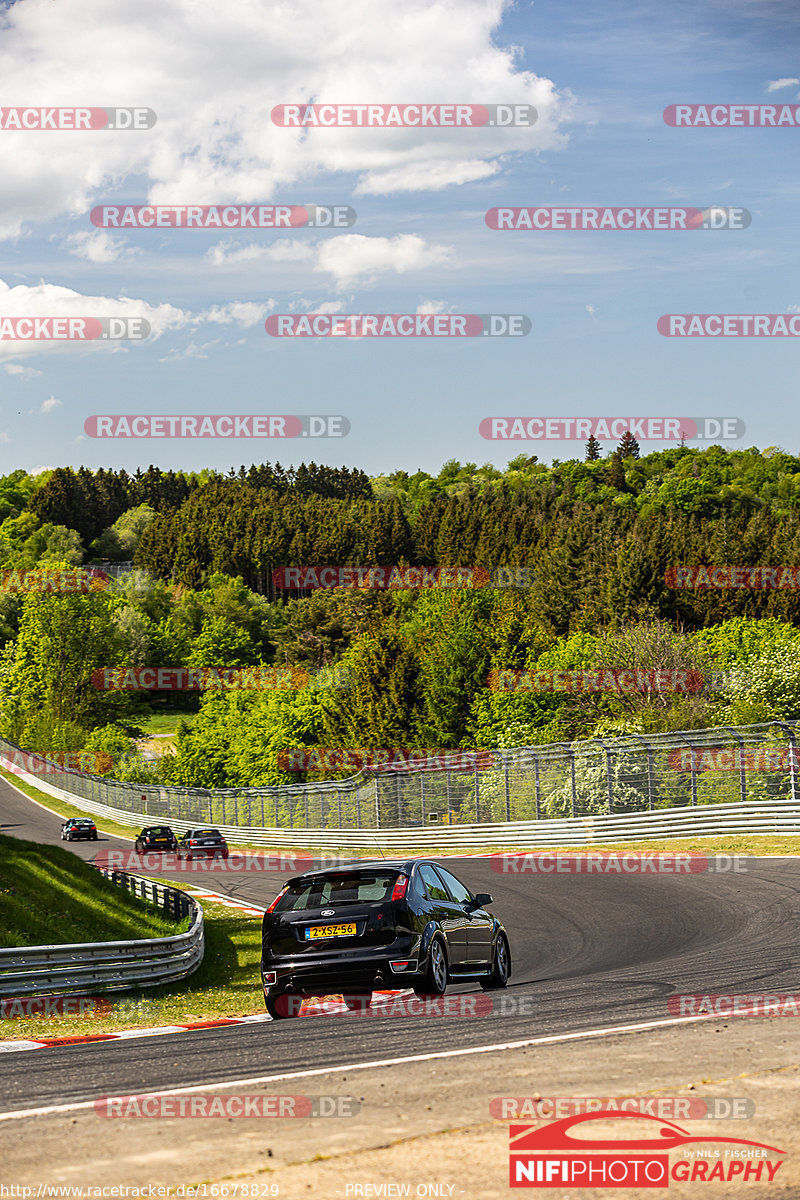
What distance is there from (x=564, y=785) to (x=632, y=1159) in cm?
2843

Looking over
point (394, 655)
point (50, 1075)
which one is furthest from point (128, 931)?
point (394, 655)

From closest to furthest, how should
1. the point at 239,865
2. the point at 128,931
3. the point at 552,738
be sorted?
the point at 128,931
the point at 239,865
the point at 552,738

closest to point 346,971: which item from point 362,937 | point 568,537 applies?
point 362,937

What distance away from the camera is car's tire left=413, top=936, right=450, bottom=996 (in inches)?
415

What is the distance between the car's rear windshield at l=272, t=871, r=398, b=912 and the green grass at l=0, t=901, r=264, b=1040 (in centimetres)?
172

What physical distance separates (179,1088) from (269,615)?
15415cm

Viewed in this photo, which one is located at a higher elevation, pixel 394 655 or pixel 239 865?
pixel 394 655

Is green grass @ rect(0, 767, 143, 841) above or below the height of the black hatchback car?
below

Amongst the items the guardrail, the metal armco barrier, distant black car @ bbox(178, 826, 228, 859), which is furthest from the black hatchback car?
distant black car @ bbox(178, 826, 228, 859)

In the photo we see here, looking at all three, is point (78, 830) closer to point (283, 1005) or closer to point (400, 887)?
point (283, 1005)

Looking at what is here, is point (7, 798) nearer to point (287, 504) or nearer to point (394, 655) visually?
point (394, 655)

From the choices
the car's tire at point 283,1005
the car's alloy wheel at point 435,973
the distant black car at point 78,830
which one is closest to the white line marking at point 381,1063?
the car's alloy wheel at point 435,973

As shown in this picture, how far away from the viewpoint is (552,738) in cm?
7144

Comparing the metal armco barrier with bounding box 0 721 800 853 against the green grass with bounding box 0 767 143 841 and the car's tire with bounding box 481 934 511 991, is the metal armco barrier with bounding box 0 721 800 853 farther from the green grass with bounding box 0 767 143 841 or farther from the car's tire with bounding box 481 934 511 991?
the car's tire with bounding box 481 934 511 991
